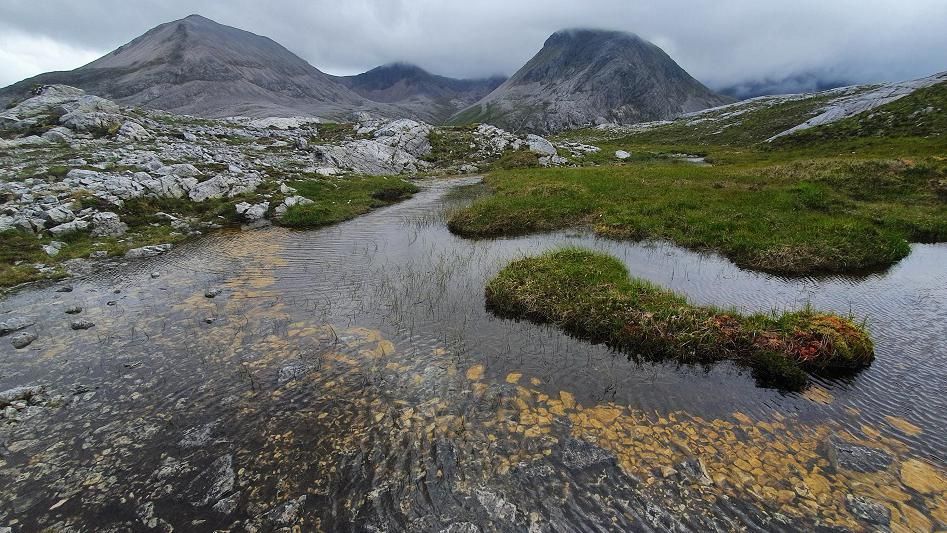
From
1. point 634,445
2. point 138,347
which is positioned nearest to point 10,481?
point 138,347

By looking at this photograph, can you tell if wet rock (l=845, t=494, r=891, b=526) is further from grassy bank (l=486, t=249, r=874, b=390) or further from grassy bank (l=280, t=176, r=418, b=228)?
grassy bank (l=280, t=176, r=418, b=228)

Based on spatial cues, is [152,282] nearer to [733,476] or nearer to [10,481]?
[10,481]

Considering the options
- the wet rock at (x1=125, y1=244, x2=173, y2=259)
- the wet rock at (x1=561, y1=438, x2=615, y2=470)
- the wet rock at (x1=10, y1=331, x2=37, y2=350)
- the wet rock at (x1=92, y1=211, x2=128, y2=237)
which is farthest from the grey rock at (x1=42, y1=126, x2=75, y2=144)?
the wet rock at (x1=561, y1=438, x2=615, y2=470)

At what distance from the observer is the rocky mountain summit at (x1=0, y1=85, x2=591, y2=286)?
2647 centimetres

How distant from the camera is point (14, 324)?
1572cm

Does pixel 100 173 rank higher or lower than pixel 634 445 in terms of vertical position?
higher

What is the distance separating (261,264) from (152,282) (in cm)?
503

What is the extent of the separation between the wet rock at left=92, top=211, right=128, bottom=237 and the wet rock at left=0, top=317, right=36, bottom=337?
507 inches

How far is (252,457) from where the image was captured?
32.7 ft

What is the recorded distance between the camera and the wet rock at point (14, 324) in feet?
50.6

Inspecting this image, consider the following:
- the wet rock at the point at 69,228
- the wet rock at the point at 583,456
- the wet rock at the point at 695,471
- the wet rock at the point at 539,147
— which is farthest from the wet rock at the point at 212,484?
the wet rock at the point at 539,147

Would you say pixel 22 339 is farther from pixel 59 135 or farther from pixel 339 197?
pixel 59 135

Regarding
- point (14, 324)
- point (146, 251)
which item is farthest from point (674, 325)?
point (146, 251)

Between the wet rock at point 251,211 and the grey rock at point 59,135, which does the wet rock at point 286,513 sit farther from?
the grey rock at point 59,135
